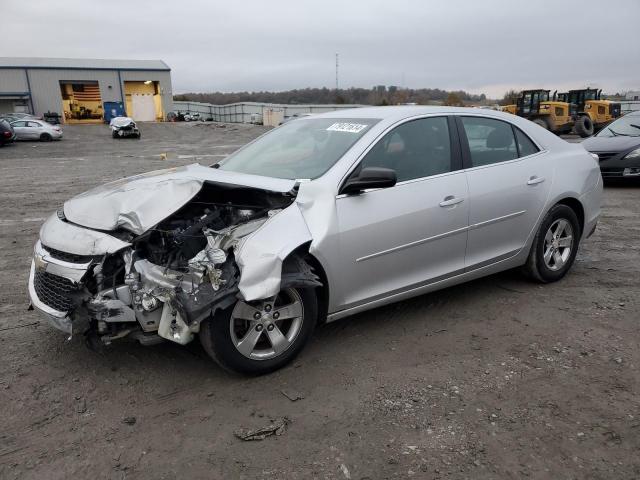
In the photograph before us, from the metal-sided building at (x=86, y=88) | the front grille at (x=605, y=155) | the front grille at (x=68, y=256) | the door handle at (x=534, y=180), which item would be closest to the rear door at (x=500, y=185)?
the door handle at (x=534, y=180)

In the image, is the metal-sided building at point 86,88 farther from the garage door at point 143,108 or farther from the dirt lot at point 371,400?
the dirt lot at point 371,400

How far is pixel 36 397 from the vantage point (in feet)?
10.0

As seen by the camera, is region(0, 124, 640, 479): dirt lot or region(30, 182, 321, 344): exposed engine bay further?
region(30, 182, 321, 344): exposed engine bay

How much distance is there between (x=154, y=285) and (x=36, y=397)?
0.99m

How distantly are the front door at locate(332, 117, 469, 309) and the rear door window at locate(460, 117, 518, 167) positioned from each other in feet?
0.65

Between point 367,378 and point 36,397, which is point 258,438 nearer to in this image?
point 367,378

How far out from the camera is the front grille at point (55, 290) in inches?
121

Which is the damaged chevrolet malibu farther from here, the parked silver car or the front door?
the parked silver car

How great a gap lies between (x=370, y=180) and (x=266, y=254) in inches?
35.1

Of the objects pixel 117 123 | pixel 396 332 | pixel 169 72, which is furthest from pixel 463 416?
pixel 169 72

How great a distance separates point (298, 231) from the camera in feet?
10.4

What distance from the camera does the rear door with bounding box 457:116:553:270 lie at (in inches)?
159

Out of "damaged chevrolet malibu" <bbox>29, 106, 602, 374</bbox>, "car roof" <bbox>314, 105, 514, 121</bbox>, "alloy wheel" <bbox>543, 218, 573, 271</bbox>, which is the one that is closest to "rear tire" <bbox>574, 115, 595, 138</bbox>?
"alloy wheel" <bbox>543, 218, 573, 271</bbox>

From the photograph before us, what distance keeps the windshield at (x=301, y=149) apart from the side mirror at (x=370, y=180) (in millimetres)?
266
